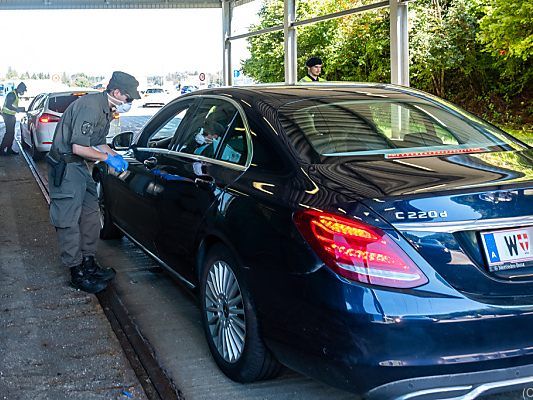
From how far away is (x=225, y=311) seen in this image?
3697 millimetres

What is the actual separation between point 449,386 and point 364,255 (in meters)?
0.61

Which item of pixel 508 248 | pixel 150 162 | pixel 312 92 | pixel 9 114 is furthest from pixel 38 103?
pixel 508 248

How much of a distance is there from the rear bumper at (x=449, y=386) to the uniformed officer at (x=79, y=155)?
3090mm

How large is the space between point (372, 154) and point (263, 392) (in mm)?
1394

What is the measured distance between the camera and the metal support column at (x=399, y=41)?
13.6 meters

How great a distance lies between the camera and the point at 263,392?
12.0 ft

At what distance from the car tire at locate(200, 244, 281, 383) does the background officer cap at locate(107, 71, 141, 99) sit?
1.83 m

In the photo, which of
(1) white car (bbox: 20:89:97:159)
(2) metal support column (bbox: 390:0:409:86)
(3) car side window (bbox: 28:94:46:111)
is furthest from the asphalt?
(3) car side window (bbox: 28:94:46:111)

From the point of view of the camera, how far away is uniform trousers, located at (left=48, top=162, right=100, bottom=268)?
5.19 meters

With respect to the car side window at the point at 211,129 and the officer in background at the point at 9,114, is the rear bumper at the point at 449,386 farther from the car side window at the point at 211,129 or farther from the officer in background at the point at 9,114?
the officer in background at the point at 9,114

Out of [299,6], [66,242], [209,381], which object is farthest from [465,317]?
[299,6]

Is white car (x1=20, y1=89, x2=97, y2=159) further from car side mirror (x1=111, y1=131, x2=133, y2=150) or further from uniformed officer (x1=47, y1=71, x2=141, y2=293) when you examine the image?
uniformed officer (x1=47, y1=71, x2=141, y2=293)

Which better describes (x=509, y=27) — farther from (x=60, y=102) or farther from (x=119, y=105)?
(x=119, y=105)

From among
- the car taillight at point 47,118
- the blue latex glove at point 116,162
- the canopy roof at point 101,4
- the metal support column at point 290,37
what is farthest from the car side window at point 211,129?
the canopy roof at point 101,4
